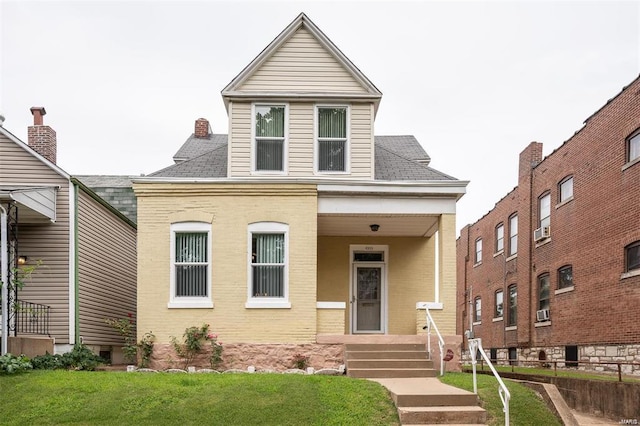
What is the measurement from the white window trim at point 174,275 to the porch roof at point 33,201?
2701mm

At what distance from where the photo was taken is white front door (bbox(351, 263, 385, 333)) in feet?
56.3

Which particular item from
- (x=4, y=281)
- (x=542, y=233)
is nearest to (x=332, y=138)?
(x=4, y=281)

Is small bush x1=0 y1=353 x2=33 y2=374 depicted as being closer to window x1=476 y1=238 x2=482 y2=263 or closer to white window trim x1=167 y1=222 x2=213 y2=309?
white window trim x1=167 y1=222 x2=213 y2=309

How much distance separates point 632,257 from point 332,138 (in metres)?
8.06

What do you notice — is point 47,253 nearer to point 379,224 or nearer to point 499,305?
point 379,224

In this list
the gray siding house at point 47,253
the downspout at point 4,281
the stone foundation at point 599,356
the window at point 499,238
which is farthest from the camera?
the window at point 499,238

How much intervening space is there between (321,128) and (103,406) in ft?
26.4

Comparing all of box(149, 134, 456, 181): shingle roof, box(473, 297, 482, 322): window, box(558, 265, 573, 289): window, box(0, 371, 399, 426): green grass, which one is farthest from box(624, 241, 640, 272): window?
box(473, 297, 482, 322): window

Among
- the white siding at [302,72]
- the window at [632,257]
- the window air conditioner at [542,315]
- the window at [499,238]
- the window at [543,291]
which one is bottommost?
the window air conditioner at [542,315]

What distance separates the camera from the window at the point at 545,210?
860 inches

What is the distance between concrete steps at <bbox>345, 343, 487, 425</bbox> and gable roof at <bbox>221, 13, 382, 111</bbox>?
18.9ft

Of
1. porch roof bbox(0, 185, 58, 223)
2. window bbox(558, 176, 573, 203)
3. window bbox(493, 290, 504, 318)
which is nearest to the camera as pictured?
porch roof bbox(0, 185, 58, 223)

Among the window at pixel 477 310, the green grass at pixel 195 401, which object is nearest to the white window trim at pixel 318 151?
the green grass at pixel 195 401

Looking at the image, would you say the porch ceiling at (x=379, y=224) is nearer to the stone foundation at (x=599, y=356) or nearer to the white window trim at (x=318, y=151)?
the white window trim at (x=318, y=151)
